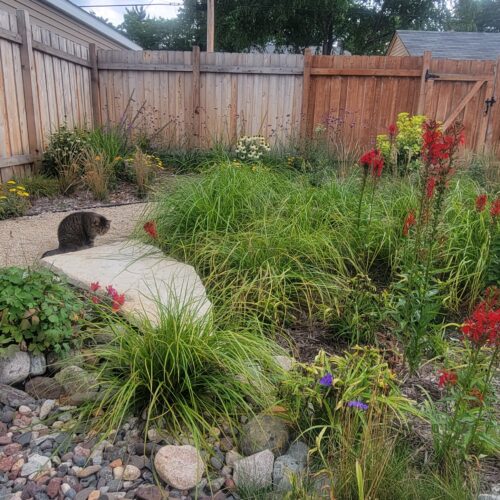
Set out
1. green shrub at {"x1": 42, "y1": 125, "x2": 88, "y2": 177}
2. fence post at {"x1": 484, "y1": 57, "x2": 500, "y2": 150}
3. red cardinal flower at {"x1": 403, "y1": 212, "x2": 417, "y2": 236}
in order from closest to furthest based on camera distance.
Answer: red cardinal flower at {"x1": 403, "y1": 212, "x2": 417, "y2": 236} → green shrub at {"x1": 42, "y1": 125, "x2": 88, "y2": 177} → fence post at {"x1": 484, "y1": 57, "x2": 500, "y2": 150}

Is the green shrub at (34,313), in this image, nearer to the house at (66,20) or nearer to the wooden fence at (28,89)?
the wooden fence at (28,89)

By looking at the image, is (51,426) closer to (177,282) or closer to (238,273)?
(177,282)

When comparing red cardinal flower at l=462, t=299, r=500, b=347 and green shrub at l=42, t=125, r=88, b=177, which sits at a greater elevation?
red cardinal flower at l=462, t=299, r=500, b=347

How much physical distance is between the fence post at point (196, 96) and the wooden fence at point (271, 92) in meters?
0.02

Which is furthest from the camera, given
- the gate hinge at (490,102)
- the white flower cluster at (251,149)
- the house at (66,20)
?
the house at (66,20)

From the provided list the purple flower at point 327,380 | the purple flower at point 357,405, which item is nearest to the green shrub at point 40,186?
the purple flower at point 327,380

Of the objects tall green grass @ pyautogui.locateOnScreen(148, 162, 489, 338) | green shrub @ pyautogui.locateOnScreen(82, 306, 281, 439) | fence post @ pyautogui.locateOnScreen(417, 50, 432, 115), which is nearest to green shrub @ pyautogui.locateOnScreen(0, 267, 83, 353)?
green shrub @ pyautogui.locateOnScreen(82, 306, 281, 439)

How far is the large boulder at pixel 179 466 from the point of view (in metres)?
1.50

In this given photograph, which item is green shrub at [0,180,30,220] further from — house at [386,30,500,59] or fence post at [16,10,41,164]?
house at [386,30,500,59]

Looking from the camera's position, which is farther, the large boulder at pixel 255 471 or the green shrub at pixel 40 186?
the green shrub at pixel 40 186

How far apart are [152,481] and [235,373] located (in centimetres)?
52

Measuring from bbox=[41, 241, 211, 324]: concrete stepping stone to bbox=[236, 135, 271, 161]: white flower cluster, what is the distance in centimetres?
322

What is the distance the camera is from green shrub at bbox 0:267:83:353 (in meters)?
1.94

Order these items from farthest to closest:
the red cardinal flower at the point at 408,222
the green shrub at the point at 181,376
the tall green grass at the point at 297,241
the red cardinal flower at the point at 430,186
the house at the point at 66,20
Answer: the house at the point at 66,20 → the tall green grass at the point at 297,241 → the red cardinal flower at the point at 408,222 → the red cardinal flower at the point at 430,186 → the green shrub at the point at 181,376
